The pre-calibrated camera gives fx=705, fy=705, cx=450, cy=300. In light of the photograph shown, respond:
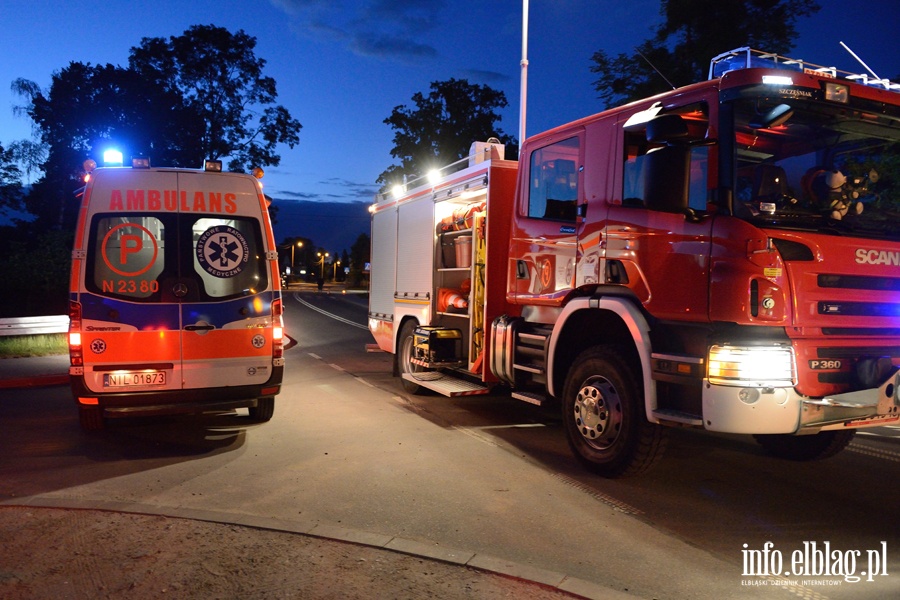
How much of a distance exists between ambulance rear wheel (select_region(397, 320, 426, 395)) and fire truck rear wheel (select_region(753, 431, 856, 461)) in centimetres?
472

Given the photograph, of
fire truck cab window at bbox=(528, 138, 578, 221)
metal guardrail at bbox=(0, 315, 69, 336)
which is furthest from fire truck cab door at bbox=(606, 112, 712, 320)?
metal guardrail at bbox=(0, 315, 69, 336)

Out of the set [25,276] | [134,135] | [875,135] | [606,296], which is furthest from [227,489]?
[134,135]

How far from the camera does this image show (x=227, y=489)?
5.62 meters

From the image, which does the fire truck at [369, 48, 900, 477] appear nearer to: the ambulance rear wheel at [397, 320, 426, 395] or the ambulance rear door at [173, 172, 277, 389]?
the ambulance rear door at [173, 172, 277, 389]

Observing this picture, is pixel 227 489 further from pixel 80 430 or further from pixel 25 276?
pixel 25 276

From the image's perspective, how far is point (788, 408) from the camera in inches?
185

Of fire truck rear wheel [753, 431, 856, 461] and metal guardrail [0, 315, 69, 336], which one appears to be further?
metal guardrail [0, 315, 69, 336]

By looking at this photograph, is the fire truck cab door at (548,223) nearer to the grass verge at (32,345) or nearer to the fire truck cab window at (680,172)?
the fire truck cab window at (680,172)

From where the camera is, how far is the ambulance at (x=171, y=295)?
21.9 ft

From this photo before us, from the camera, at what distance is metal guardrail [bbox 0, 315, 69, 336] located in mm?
14500

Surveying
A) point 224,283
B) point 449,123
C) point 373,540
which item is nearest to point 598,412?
point 373,540

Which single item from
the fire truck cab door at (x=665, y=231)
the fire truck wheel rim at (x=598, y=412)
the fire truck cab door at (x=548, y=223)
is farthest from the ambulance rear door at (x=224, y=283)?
the fire truck cab door at (x=665, y=231)

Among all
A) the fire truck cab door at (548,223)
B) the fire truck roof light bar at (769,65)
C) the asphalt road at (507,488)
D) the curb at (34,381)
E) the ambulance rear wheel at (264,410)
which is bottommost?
the curb at (34,381)

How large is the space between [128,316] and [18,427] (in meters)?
2.42
